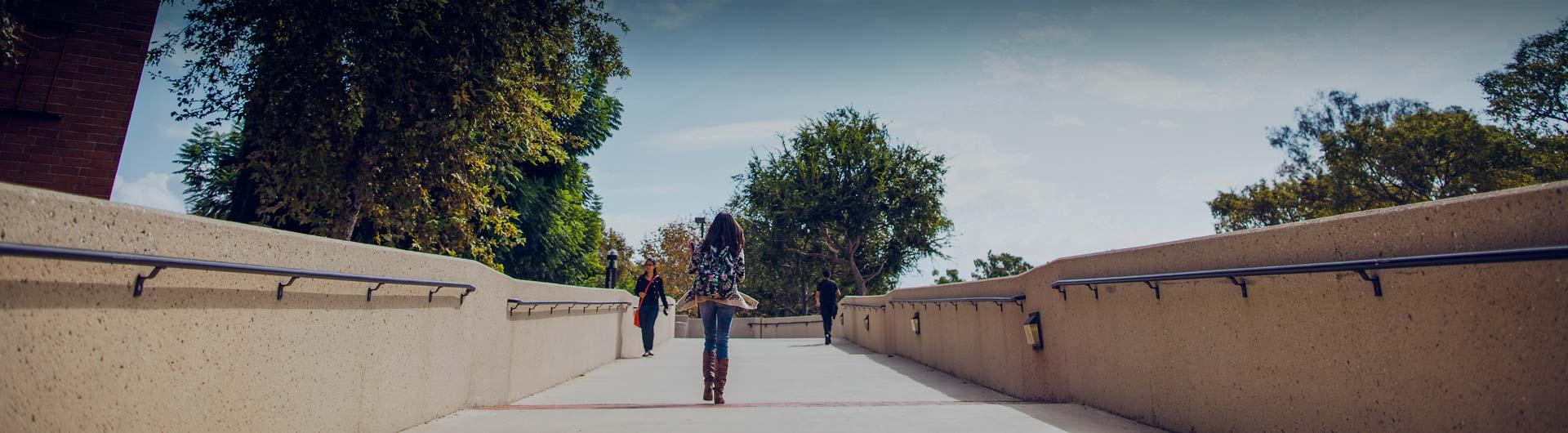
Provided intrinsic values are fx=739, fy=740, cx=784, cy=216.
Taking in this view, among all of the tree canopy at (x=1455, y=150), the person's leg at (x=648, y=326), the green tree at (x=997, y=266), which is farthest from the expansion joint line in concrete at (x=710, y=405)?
the green tree at (x=997, y=266)

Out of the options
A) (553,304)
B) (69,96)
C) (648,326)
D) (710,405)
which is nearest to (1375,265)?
(710,405)

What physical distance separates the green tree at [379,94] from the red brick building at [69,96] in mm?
2178

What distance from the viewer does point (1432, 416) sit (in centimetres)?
281

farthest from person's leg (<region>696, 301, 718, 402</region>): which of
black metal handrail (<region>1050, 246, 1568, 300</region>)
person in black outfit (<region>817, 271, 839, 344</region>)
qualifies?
person in black outfit (<region>817, 271, 839, 344</region>)

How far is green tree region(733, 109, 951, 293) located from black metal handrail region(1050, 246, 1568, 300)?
976 inches

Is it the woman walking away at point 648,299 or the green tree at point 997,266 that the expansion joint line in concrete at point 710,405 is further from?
the green tree at point 997,266

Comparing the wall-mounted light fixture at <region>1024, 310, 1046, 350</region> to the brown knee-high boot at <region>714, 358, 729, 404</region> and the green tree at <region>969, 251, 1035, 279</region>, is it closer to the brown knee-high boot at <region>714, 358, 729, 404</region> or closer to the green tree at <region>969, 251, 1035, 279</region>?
the brown knee-high boot at <region>714, 358, 729, 404</region>

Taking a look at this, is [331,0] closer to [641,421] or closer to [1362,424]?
[641,421]

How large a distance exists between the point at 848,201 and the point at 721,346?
23813 mm

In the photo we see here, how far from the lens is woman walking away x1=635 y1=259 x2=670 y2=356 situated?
482 inches

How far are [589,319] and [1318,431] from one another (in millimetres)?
8183

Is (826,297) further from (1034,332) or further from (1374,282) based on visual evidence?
(1374,282)

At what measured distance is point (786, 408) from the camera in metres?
5.68

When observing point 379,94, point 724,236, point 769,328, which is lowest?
point 769,328
